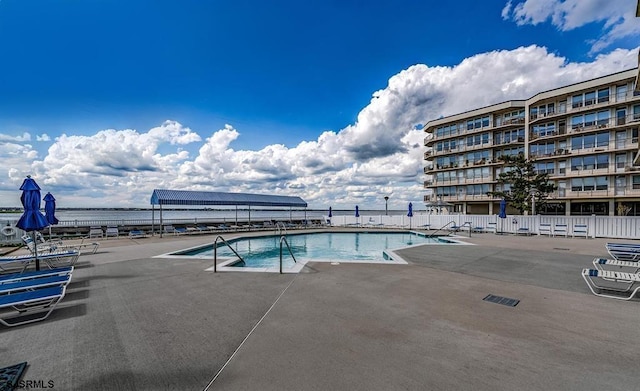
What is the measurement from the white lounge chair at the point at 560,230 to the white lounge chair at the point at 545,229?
0.80ft

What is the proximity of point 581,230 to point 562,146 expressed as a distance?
70.6ft

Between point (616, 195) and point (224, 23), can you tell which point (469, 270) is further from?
point (616, 195)

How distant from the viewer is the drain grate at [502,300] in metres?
4.93

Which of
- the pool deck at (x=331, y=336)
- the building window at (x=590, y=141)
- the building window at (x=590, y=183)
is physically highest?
the building window at (x=590, y=141)

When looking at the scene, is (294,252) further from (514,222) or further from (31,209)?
(514,222)

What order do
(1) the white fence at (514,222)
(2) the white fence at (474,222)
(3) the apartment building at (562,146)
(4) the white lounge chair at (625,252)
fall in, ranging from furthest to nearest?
(3) the apartment building at (562,146)
(1) the white fence at (514,222)
(2) the white fence at (474,222)
(4) the white lounge chair at (625,252)

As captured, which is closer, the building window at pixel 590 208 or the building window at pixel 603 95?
the building window at pixel 603 95

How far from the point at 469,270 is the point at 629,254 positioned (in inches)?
204

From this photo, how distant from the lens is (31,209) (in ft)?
22.4

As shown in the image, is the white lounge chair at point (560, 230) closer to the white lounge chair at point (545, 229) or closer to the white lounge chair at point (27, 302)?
the white lounge chair at point (545, 229)

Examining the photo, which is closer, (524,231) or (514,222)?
(524,231)

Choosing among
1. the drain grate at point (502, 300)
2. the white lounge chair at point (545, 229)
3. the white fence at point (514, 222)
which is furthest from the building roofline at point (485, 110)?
the drain grate at point (502, 300)

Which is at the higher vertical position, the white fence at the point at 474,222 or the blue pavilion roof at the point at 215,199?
the blue pavilion roof at the point at 215,199

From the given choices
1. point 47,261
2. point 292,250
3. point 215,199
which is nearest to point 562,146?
point 292,250
